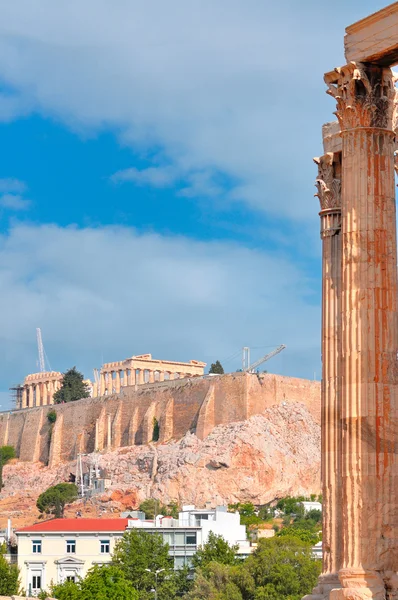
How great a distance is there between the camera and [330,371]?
13.5 m

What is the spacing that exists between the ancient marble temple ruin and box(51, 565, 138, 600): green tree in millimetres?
32266

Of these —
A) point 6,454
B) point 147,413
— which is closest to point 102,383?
point 6,454

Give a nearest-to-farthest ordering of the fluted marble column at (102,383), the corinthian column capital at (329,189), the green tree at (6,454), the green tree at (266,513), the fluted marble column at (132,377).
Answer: the corinthian column capital at (329,189) < the green tree at (266,513) < the green tree at (6,454) < the fluted marble column at (132,377) < the fluted marble column at (102,383)

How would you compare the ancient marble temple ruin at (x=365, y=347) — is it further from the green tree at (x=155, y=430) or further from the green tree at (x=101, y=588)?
the green tree at (x=155, y=430)

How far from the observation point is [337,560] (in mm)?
12586

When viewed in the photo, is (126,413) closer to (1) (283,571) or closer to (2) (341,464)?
(1) (283,571)

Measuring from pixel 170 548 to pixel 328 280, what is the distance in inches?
1758

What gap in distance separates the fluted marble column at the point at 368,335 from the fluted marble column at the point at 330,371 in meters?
0.65

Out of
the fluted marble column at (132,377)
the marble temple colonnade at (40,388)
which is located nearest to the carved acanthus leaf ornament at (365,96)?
the fluted marble column at (132,377)

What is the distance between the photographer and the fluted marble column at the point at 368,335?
449 inches

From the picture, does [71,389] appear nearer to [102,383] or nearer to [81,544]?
[102,383]

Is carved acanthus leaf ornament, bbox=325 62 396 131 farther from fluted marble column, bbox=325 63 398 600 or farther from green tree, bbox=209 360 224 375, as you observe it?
green tree, bbox=209 360 224 375

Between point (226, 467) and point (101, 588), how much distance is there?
36302 millimetres

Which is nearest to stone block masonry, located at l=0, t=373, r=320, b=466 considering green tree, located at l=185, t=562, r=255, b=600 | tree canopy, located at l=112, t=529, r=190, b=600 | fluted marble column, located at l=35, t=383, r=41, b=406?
fluted marble column, located at l=35, t=383, r=41, b=406
